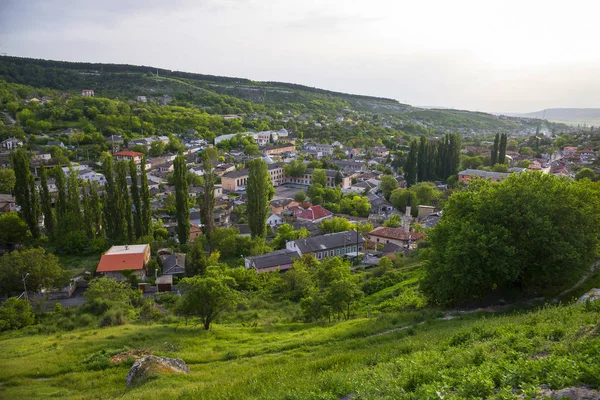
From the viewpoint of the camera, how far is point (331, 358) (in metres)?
11.8

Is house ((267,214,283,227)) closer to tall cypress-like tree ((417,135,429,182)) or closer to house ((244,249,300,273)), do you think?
house ((244,249,300,273))

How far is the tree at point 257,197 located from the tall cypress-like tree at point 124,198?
10874 mm

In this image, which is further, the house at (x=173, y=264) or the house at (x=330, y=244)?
the house at (x=330, y=244)

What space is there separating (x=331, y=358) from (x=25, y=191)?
36647 millimetres

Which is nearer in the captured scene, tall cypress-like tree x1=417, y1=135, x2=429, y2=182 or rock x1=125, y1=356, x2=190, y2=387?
rock x1=125, y1=356, x2=190, y2=387

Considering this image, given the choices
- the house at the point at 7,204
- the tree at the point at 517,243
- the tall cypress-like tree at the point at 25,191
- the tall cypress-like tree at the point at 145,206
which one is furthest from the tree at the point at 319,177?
the tree at the point at 517,243

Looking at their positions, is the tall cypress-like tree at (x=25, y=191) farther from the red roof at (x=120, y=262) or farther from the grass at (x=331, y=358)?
the grass at (x=331, y=358)

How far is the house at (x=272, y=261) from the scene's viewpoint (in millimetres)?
33125

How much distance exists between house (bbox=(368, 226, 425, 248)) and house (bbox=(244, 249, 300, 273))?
1023 cm

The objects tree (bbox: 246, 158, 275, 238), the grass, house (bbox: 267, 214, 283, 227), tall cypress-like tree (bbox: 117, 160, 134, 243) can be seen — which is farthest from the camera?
house (bbox: 267, 214, 283, 227)

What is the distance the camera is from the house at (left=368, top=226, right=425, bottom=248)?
131 feet

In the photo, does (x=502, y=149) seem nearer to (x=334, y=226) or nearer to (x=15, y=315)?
(x=334, y=226)

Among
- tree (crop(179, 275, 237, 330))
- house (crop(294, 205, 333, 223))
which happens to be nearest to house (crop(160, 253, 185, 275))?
tree (crop(179, 275, 237, 330))

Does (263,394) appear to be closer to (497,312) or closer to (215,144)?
(497,312)
